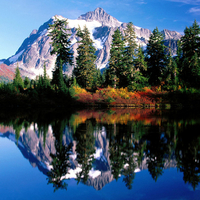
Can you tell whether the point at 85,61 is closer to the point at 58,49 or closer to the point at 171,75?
the point at 58,49

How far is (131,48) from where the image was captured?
47688 mm

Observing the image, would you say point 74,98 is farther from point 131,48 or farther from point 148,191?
point 148,191

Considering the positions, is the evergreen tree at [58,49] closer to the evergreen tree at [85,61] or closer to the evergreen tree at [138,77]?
the evergreen tree at [85,61]

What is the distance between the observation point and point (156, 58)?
51688 mm

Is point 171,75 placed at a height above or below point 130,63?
below

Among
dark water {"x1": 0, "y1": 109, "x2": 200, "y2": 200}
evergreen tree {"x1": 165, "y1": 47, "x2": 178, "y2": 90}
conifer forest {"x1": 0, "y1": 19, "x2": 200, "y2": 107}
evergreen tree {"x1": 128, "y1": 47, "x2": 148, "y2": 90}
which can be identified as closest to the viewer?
dark water {"x1": 0, "y1": 109, "x2": 200, "y2": 200}

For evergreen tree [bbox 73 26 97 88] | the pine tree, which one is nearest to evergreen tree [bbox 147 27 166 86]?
the pine tree

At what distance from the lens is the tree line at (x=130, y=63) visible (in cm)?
4697

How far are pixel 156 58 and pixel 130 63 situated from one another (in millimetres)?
8500

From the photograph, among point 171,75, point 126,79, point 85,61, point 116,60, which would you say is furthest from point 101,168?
point 171,75

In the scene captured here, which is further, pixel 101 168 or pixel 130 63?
pixel 130 63

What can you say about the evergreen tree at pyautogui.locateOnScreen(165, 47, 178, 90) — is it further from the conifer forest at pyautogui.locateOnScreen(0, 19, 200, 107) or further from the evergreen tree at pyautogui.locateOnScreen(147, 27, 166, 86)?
the evergreen tree at pyautogui.locateOnScreen(147, 27, 166, 86)

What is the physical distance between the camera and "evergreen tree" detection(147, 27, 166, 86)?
167ft

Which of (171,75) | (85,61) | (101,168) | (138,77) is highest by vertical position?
(85,61)
